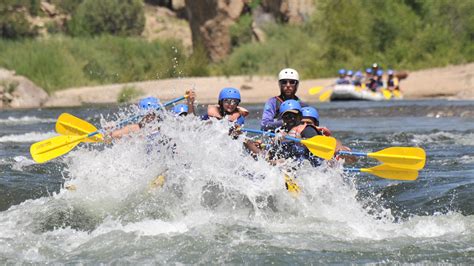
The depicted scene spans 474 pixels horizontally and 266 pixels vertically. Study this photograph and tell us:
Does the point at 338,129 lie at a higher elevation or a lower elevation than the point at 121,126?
lower

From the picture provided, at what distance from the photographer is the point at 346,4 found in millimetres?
36094

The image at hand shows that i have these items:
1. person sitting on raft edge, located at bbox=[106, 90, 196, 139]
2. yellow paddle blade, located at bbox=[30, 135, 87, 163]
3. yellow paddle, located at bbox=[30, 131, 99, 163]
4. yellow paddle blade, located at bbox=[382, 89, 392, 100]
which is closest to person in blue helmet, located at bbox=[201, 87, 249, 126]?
person sitting on raft edge, located at bbox=[106, 90, 196, 139]

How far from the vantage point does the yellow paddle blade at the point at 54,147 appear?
9844 millimetres

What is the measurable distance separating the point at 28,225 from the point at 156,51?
3244cm

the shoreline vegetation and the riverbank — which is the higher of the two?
the shoreline vegetation

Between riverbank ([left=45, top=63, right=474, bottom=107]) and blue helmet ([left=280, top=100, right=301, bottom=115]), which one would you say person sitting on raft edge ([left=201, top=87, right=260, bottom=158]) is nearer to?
blue helmet ([left=280, top=100, right=301, bottom=115])

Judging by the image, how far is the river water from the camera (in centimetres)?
698

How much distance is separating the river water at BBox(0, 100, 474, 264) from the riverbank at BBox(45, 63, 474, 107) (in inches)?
753

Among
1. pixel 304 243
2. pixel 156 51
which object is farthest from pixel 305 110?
pixel 156 51

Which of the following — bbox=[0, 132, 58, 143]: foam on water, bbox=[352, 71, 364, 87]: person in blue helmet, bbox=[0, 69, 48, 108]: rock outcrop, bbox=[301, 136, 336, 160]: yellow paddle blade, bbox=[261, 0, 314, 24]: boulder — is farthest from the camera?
bbox=[261, 0, 314, 24]: boulder

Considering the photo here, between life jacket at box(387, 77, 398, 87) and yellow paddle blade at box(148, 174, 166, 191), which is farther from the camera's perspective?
life jacket at box(387, 77, 398, 87)

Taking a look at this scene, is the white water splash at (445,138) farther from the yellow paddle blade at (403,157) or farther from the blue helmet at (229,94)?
the blue helmet at (229,94)

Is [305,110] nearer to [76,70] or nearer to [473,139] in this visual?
[473,139]

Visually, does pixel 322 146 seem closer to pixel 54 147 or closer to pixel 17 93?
pixel 54 147
